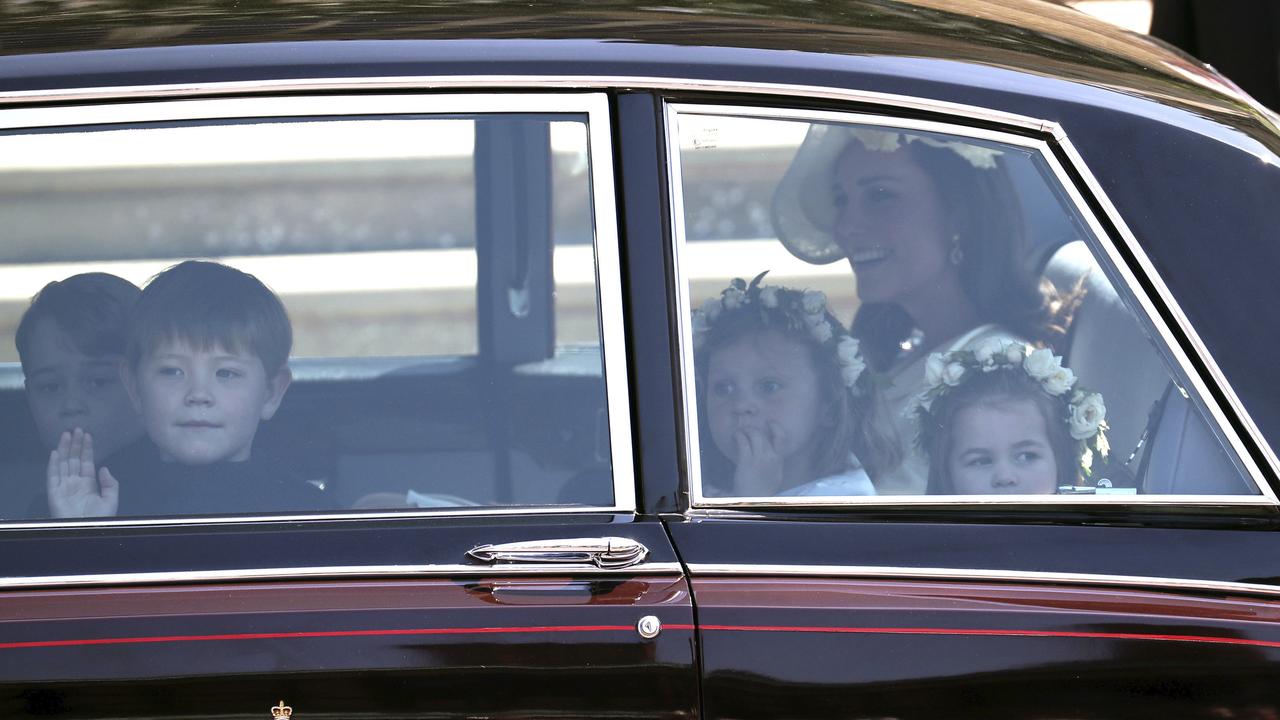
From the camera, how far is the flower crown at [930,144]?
67.9 inches

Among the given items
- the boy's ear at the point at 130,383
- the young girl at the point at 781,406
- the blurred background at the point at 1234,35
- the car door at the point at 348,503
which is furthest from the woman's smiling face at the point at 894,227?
the blurred background at the point at 1234,35

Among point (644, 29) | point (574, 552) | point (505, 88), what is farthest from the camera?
point (644, 29)

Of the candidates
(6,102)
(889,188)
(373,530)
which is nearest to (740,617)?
(373,530)

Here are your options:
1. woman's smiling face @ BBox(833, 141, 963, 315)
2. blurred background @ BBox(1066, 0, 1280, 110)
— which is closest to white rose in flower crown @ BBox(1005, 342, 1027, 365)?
woman's smiling face @ BBox(833, 141, 963, 315)

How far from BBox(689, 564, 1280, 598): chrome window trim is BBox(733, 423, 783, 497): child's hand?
0.12 meters

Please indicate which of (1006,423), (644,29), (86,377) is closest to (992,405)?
(1006,423)

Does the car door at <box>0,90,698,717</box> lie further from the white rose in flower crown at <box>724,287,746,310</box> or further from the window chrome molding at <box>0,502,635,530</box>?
the white rose in flower crown at <box>724,287,746,310</box>

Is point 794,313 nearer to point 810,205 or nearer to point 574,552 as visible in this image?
point 810,205

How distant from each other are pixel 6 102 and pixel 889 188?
1194 millimetres

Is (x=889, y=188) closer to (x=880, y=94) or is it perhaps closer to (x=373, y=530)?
(x=880, y=94)

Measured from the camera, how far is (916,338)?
1762 mm

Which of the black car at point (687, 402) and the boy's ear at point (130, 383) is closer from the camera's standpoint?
the black car at point (687, 402)

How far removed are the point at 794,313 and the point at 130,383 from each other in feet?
3.04

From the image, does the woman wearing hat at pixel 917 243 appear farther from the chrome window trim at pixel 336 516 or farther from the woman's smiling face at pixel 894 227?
the chrome window trim at pixel 336 516
